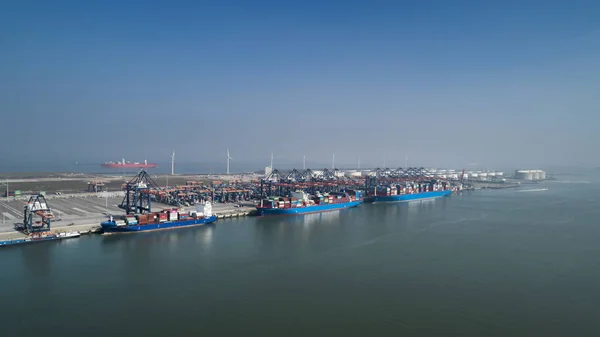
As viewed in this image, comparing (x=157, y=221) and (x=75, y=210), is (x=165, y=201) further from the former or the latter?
(x=157, y=221)

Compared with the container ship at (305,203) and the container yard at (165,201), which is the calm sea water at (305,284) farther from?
the container ship at (305,203)

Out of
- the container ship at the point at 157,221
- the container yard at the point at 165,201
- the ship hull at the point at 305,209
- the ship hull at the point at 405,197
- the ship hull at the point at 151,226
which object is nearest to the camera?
the ship hull at the point at 151,226

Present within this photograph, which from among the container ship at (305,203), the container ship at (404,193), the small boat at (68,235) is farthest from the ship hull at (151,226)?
the container ship at (404,193)

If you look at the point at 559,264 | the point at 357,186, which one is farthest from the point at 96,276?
the point at 357,186

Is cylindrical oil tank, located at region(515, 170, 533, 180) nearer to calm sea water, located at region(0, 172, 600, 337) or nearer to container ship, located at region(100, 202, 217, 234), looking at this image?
calm sea water, located at region(0, 172, 600, 337)

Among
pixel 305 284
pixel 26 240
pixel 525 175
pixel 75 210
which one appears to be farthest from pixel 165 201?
pixel 525 175

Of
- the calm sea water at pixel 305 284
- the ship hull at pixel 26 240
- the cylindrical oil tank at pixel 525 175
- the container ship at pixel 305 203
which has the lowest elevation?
the calm sea water at pixel 305 284
